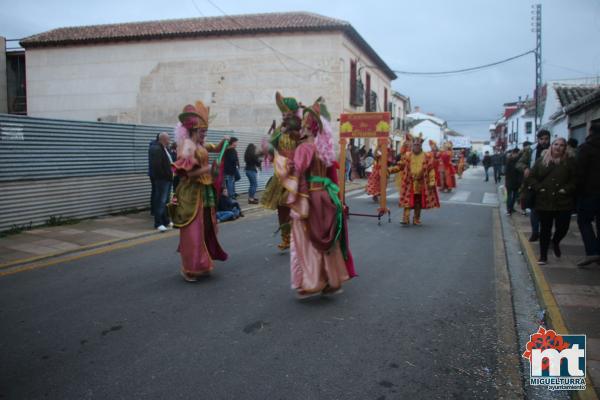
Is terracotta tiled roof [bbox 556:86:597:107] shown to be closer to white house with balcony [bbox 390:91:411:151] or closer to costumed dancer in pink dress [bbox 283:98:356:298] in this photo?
costumed dancer in pink dress [bbox 283:98:356:298]

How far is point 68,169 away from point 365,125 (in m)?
6.15

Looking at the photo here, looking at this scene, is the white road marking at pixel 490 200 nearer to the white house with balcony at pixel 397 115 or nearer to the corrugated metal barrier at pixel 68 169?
the corrugated metal barrier at pixel 68 169

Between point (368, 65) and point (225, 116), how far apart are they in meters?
11.8

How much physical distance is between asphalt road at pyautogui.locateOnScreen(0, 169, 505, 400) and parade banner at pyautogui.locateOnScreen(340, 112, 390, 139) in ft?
12.3

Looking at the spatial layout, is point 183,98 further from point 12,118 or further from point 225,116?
point 12,118

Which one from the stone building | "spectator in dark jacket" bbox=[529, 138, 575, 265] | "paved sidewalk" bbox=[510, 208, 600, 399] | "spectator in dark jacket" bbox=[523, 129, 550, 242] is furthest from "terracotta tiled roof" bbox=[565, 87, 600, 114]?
the stone building

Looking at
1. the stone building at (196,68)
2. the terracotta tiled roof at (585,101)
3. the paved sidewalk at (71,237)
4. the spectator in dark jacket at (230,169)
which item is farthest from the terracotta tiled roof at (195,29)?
the paved sidewalk at (71,237)

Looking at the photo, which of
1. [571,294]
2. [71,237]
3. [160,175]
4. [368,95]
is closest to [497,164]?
[368,95]

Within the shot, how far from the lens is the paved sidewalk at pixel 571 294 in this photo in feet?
12.5

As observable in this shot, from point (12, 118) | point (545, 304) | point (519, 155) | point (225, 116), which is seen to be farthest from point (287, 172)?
point (225, 116)

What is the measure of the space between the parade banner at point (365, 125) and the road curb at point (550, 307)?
390 centimetres

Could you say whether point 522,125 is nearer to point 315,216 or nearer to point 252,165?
point 252,165

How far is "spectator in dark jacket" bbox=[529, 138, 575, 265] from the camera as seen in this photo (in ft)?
20.8

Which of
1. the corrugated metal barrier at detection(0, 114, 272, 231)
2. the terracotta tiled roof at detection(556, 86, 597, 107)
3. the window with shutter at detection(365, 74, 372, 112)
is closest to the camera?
the corrugated metal barrier at detection(0, 114, 272, 231)
